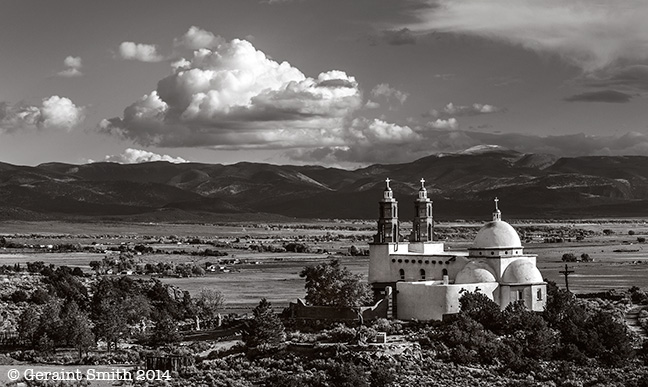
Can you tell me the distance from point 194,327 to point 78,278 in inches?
733

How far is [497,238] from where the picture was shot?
58.7 metres

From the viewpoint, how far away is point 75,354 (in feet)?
173

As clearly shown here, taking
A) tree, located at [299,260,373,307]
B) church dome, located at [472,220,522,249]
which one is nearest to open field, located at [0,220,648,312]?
tree, located at [299,260,373,307]

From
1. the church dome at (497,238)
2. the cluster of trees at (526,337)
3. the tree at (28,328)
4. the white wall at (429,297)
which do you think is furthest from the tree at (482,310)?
the tree at (28,328)

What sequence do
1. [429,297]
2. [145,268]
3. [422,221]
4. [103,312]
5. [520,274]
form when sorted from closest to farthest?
[429,297], [103,312], [520,274], [422,221], [145,268]

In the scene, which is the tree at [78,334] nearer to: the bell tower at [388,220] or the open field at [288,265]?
the bell tower at [388,220]

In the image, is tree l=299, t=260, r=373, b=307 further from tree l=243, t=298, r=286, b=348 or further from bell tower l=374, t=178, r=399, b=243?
tree l=243, t=298, r=286, b=348

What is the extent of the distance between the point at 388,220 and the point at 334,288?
213 inches

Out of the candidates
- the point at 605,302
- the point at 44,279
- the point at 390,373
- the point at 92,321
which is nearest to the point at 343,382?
the point at 390,373

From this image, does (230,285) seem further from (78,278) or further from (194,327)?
(194,327)

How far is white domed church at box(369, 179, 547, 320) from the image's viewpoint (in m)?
56.0

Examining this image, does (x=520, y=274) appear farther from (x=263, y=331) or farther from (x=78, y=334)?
(x=78, y=334)

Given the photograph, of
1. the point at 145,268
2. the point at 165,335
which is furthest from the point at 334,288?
the point at 145,268

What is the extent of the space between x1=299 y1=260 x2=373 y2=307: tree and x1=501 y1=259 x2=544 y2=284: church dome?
7.81m
